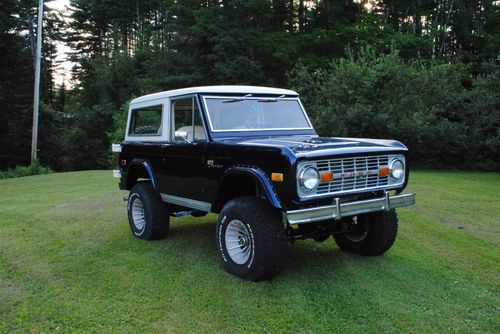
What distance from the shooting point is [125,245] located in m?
6.21

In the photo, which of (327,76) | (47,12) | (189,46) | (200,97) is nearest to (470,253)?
(200,97)

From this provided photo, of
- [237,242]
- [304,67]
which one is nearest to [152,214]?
[237,242]

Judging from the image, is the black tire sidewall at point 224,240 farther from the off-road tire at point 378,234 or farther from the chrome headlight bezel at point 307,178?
the off-road tire at point 378,234

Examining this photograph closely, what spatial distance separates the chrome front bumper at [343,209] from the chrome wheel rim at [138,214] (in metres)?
3.21

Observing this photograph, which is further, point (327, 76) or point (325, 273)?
point (327, 76)

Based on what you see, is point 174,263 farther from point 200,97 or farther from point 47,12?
point 47,12

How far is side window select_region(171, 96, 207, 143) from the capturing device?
5.48 m

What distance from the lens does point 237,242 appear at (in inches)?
191

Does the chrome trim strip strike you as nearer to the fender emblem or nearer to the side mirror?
the fender emblem

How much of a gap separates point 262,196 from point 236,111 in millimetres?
1356

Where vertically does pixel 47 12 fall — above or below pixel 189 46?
above

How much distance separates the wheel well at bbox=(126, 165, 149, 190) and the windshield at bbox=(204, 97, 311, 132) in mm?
1835

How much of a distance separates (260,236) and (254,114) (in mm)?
1863

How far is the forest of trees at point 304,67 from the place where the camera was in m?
17.0
